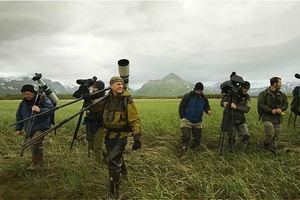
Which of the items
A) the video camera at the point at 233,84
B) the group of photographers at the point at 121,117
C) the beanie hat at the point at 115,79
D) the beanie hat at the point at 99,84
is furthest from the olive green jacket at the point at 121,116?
the video camera at the point at 233,84

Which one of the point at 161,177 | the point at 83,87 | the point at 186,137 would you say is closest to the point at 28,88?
the point at 83,87

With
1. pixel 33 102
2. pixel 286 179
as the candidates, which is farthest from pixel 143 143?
pixel 286 179

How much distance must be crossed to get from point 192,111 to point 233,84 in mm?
1875

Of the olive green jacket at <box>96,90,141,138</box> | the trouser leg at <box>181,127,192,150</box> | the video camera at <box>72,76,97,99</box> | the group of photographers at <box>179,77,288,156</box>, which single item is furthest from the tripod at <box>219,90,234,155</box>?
the video camera at <box>72,76,97,99</box>

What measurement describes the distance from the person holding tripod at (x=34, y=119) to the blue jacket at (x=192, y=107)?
405 cm

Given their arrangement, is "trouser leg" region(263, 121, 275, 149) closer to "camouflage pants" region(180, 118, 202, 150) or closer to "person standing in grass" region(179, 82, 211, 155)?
"person standing in grass" region(179, 82, 211, 155)

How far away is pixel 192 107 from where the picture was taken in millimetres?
11336

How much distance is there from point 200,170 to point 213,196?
1912 mm

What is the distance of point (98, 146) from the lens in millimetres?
9141

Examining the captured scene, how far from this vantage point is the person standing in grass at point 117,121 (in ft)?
23.0

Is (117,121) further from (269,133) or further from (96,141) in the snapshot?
(269,133)

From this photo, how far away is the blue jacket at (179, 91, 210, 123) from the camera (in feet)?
37.2

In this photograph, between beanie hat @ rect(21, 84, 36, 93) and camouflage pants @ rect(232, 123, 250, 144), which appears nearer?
beanie hat @ rect(21, 84, 36, 93)

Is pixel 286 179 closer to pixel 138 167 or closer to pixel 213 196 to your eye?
pixel 213 196
